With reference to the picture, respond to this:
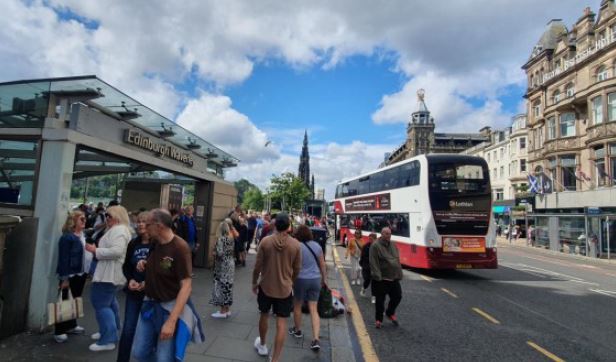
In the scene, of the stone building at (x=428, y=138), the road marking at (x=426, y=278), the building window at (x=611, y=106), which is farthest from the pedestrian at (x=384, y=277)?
the stone building at (x=428, y=138)

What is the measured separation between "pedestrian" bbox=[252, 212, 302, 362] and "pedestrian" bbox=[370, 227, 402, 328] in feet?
7.34

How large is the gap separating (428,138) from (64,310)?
287ft

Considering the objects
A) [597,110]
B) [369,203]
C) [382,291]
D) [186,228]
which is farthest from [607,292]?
[597,110]

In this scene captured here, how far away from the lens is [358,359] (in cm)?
468

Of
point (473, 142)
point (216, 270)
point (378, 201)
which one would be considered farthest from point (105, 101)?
point (473, 142)

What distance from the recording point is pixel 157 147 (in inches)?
298

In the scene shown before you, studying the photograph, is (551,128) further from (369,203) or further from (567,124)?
(369,203)

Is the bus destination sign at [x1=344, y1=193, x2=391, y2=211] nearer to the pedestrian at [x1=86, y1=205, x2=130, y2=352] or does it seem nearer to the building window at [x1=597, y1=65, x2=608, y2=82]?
the pedestrian at [x1=86, y1=205, x2=130, y2=352]

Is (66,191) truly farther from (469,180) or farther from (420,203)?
(469,180)

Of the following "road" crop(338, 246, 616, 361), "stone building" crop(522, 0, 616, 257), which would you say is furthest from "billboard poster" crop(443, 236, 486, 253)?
"stone building" crop(522, 0, 616, 257)

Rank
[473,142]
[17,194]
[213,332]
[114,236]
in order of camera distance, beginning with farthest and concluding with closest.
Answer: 1. [473,142]
2. [17,194]
3. [213,332]
4. [114,236]

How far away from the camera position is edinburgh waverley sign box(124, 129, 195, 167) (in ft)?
21.5

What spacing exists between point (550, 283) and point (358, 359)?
9.89 m

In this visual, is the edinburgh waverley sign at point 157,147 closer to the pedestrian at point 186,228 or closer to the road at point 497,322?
the pedestrian at point 186,228
